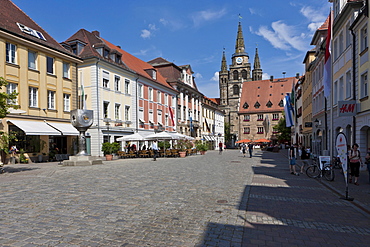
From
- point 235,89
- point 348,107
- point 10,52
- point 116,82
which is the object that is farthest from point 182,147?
point 235,89

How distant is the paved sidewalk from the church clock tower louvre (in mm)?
90147

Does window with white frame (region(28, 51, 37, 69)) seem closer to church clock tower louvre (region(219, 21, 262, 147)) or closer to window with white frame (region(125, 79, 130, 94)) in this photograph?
window with white frame (region(125, 79, 130, 94))

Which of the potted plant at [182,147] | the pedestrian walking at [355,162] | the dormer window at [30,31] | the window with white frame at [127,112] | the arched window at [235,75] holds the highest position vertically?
the arched window at [235,75]

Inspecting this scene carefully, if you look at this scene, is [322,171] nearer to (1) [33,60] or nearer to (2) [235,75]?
(1) [33,60]

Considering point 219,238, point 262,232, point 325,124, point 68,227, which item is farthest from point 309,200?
point 325,124

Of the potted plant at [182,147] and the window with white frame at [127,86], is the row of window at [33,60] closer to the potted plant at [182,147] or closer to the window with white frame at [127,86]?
the window with white frame at [127,86]

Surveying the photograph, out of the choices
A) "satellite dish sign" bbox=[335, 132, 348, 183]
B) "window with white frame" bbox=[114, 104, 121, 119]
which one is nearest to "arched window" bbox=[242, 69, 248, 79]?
"window with white frame" bbox=[114, 104, 121, 119]

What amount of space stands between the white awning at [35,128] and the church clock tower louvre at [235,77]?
79905mm

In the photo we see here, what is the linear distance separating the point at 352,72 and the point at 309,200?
11936mm

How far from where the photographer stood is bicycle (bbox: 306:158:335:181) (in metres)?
13.2

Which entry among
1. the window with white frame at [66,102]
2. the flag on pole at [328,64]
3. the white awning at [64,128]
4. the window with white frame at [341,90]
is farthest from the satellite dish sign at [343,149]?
the window with white frame at [66,102]

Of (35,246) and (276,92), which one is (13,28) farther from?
(276,92)

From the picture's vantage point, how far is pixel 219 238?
5293 mm

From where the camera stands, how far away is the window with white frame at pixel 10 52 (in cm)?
2177
